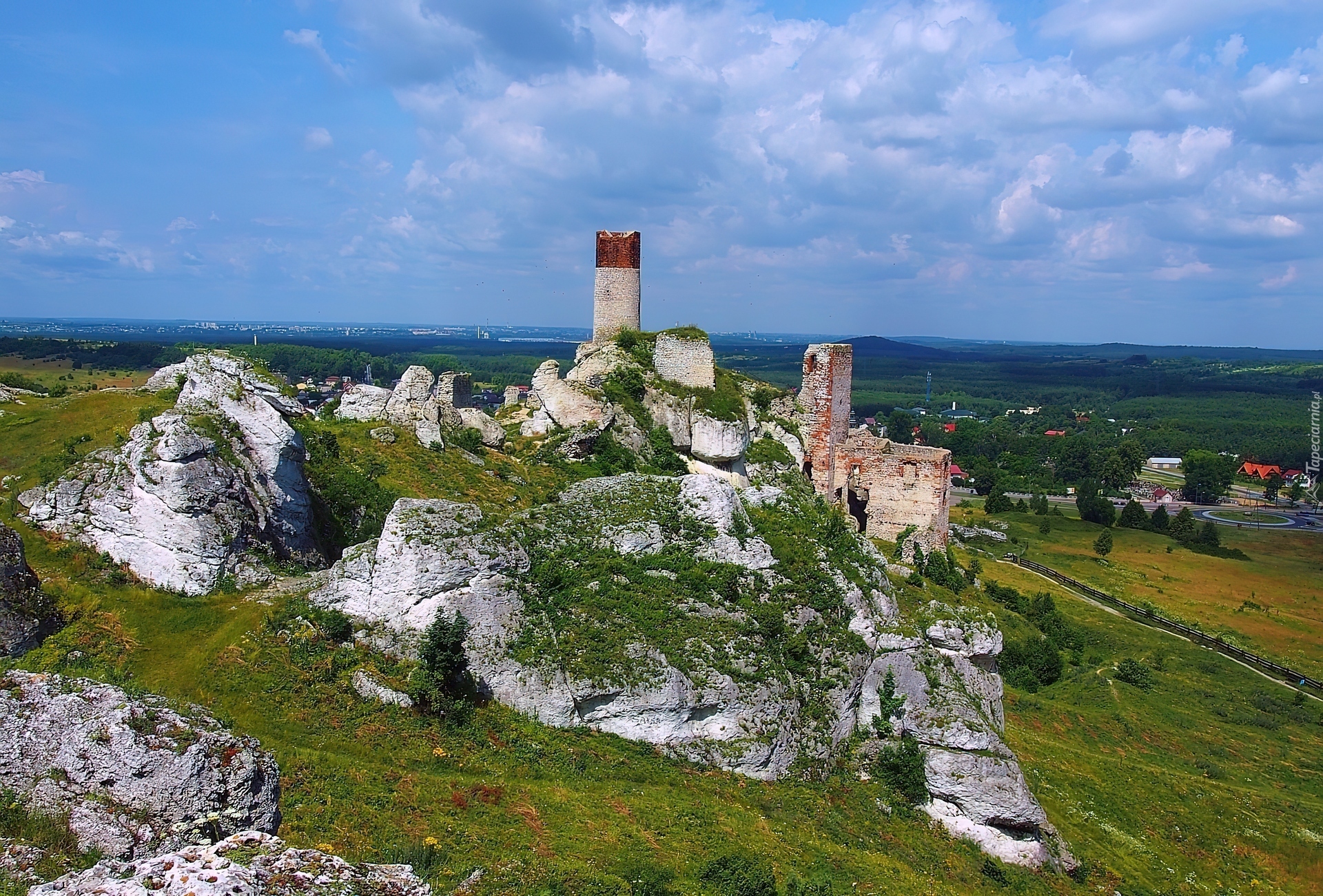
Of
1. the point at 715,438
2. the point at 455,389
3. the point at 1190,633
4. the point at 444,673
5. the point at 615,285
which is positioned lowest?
the point at 1190,633

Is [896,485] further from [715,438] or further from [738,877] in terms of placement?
[738,877]

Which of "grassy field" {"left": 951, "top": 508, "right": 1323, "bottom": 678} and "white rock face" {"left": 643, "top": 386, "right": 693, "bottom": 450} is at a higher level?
"white rock face" {"left": 643, "top": 386, "right": 693, "bottom": 450}

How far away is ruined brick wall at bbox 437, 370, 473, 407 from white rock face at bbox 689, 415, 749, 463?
10220mm

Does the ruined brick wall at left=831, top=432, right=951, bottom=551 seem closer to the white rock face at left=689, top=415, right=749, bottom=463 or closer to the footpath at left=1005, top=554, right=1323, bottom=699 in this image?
the white rock face at left=689, top=415, right=749, bottom=463

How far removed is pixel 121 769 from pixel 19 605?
769 centimetres

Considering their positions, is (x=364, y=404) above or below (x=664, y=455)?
above

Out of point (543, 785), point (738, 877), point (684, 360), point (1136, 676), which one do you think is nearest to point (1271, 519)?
point (1136, 676)

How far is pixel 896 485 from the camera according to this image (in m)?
37.5

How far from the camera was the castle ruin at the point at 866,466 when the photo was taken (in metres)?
36.4

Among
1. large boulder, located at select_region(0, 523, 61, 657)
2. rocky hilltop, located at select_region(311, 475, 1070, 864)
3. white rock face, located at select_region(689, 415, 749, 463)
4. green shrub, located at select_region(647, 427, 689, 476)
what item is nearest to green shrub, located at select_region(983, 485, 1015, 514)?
white rock face, located at select_region(689, 415, 749, 463)

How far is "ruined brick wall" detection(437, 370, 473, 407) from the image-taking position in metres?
32.6

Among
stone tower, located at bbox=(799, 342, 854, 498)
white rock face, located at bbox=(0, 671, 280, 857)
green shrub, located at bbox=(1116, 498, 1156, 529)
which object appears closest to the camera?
white rock face, located at bbox=(0, 671, 280, 857)

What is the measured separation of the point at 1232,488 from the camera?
11981 centimetres

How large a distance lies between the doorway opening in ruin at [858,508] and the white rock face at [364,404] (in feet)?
72.1
